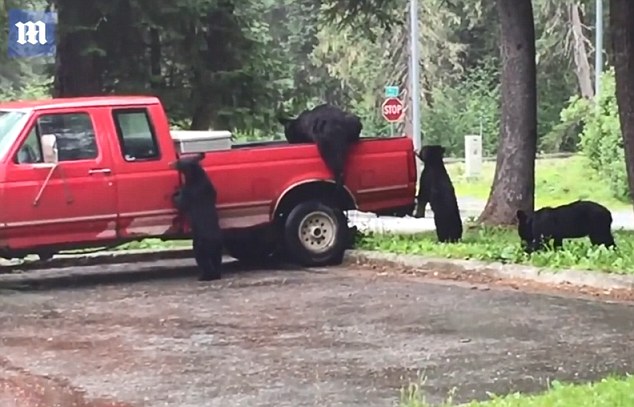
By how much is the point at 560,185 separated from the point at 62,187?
27803mm

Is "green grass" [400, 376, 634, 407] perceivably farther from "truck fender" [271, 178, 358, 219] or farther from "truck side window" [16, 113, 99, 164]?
"truck fender" [271, 178, 358, 219]

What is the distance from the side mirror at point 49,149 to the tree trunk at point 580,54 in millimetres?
43620

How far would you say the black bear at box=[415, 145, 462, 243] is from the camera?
1473 cm

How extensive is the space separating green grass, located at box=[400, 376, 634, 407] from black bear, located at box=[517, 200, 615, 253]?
579 cm

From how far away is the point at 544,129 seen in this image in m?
60.5

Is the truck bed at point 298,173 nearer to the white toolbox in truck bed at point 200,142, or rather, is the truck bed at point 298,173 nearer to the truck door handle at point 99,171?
the white toolbox in truck bed at point 200,142

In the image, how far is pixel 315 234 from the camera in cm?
1438

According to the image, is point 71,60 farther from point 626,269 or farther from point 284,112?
point 626,269

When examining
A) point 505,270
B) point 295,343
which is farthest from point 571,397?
point 505,270

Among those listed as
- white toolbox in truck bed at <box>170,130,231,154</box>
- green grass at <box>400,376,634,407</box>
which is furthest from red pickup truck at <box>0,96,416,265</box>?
green grass at <box>400,376,634,407</box>

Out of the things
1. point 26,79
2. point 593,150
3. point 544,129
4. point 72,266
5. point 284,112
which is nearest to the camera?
point 72,266

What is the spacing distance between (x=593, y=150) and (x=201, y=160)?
25.5m

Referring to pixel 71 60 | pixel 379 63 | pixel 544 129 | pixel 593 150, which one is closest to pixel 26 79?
pixel 379 63

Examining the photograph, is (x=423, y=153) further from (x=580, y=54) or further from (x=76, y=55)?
(x=580, y=54)
